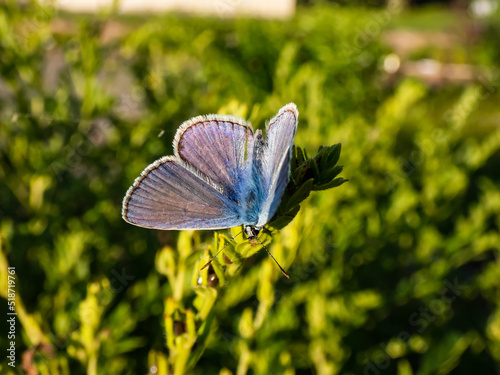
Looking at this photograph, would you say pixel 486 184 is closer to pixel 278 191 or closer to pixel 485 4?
pixel 278 191

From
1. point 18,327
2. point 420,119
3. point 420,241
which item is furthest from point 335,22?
point 18,327

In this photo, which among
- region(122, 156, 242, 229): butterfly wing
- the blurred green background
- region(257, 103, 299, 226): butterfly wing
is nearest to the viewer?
region(257, 103, 299, 226): butterfly wing

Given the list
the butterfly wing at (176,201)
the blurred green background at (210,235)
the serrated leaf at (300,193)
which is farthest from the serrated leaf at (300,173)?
the blurred green background at (210,235)

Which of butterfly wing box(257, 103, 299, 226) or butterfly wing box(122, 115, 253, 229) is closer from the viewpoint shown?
butterfly wing box(257, 103, 299, 226)

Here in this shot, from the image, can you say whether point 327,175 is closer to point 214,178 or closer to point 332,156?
point 332,156

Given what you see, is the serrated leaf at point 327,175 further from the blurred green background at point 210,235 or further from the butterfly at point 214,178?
the blurred green background at point 210,235

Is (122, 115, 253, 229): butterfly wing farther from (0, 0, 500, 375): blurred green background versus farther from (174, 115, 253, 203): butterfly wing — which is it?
(0, 0, 500, 375): blurred green background

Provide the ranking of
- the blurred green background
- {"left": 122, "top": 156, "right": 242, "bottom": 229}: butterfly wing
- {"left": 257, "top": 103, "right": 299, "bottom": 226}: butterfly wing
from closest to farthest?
{"left": 257, "top": 103, "right": 299, "bottom": 226}: butterfly wing
{"left": 122, "top": 156, "right": 242, "bottom": 229}: butterfly wing
the blurred green background

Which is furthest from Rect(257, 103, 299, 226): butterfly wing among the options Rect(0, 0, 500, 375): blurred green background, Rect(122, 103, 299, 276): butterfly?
Rect(0, 0, 500, 375): blurred green background
